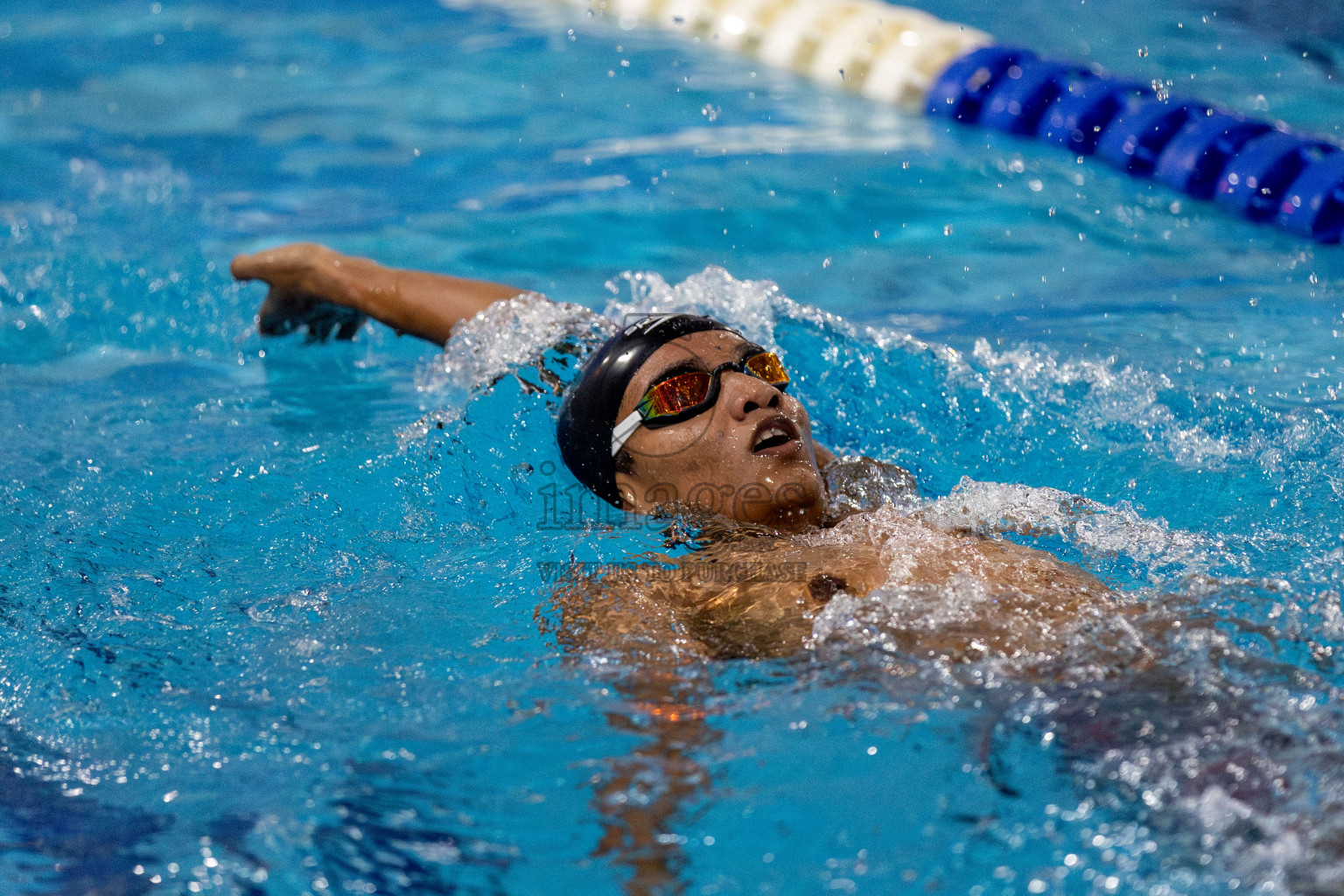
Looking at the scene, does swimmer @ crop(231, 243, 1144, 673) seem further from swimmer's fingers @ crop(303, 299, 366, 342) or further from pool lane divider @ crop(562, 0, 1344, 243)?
pool lane divider @ crop(562, 0, 1344, 243)

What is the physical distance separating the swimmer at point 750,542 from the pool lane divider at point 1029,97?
3090 millimetres

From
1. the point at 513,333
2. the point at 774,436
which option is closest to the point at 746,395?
the point at 774,436

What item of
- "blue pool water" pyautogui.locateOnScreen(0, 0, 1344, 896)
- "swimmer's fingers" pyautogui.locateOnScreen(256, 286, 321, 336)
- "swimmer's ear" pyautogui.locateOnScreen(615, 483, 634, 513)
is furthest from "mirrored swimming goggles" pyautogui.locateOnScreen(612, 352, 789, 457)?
"swimmer's fingers" pyautogui.locateOnScreen(256, 286, 321, 336)

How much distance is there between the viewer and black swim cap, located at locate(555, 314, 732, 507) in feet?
9.64

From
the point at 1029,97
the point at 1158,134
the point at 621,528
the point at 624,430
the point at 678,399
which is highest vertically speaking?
the point at 1029,97

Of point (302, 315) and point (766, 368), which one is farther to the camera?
point (302, 315)

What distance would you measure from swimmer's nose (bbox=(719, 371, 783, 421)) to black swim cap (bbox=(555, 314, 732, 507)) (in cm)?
22

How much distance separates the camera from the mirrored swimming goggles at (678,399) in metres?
2.82

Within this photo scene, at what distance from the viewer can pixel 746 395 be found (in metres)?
2.79

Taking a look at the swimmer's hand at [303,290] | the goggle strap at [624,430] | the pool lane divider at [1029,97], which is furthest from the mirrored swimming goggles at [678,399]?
the pool lane divider at [1029,97]

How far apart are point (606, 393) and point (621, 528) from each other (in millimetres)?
348

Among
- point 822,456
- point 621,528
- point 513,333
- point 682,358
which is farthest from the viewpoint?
point 513,333

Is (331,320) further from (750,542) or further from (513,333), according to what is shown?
(750,542)

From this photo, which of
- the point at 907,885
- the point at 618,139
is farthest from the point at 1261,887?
the point at 618,139
